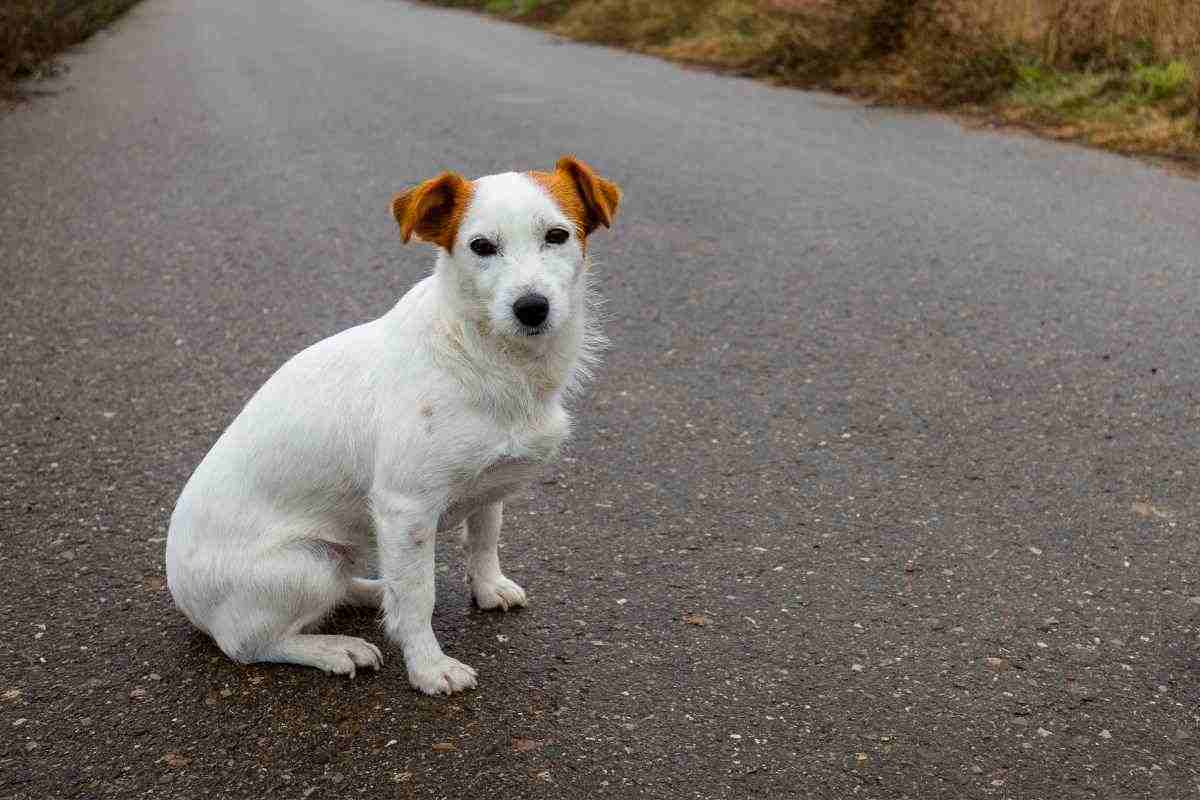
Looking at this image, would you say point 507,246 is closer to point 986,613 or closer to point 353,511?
point 353,511

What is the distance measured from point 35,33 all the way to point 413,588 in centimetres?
1545

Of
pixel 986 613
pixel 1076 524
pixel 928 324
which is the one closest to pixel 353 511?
pixel 986 613

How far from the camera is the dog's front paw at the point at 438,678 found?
3.29 meters

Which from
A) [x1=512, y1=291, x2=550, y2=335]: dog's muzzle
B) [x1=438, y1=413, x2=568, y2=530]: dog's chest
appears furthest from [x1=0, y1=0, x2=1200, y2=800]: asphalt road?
[x1=512, y1=291, x2=550, y2=335]: dog's muzzle

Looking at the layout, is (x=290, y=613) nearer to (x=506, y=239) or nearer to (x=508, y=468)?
(x=508, y=468)

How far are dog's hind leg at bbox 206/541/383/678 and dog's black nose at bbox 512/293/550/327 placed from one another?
867 millimetres

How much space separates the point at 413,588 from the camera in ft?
10.6

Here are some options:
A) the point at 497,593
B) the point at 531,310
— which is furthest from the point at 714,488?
the point at 531,310

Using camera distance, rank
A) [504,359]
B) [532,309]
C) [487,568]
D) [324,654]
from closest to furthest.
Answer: [532,309] → [504,359] → [324,654] → [487,568]

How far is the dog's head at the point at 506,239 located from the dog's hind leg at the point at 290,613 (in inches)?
31.6

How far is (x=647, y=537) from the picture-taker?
4223 mm

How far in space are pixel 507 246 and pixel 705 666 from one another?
127cm

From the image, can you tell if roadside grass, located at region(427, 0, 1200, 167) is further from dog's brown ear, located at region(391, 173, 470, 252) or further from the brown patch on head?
dog's brown ear, located at region(391, 173, 470, 252)

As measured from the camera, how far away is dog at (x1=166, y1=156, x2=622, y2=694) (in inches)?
124
